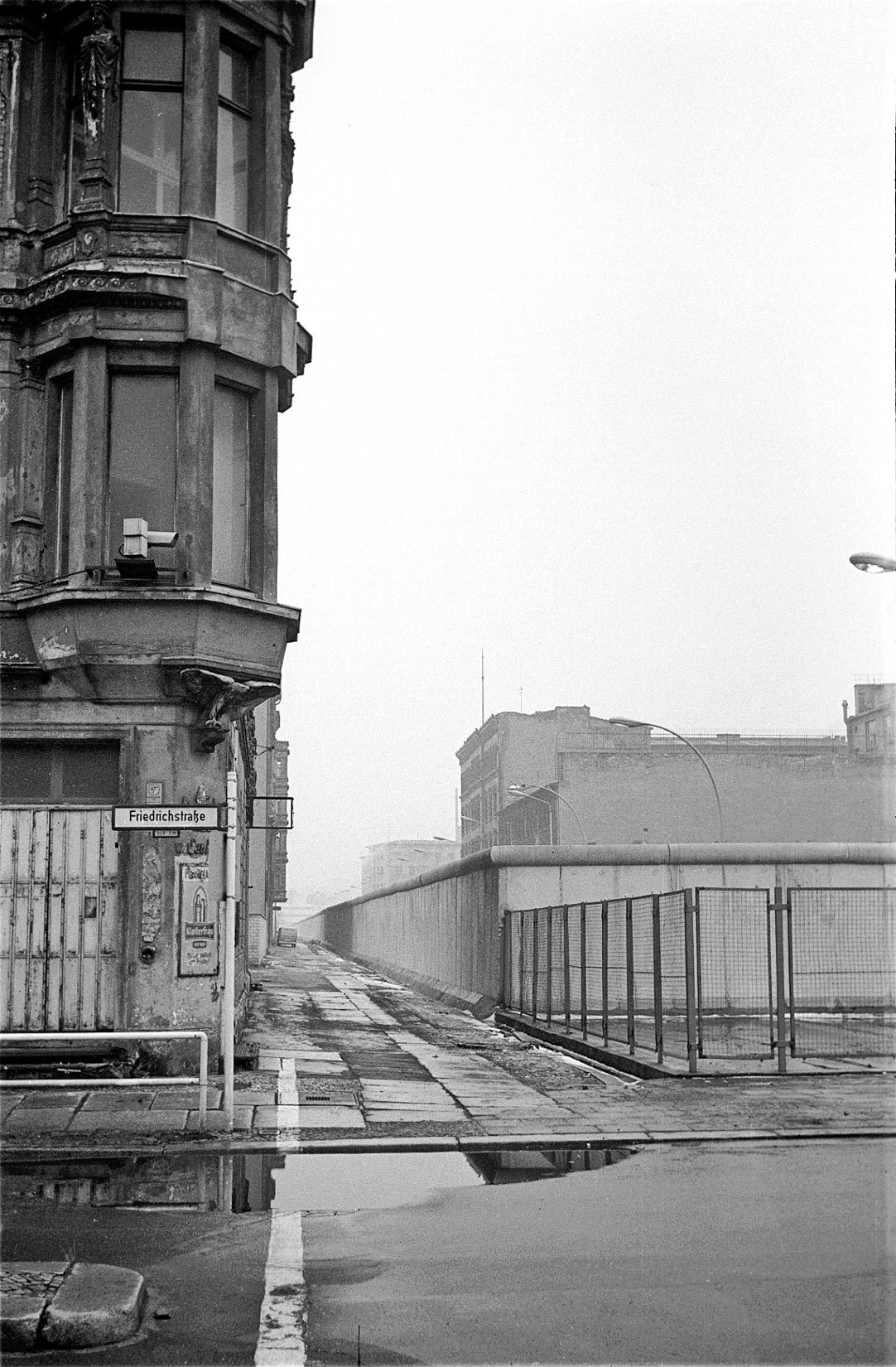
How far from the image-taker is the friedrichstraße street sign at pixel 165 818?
12391 millimetres

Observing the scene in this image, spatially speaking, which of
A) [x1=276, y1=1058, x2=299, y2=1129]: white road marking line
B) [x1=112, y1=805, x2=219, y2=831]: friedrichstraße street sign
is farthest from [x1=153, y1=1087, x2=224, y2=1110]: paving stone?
[x1=112, y1=805, x2=219, y2=831]: friedrichstraße street sign

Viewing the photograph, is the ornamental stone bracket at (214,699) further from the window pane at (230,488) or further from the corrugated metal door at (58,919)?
the window pane at (230,488)

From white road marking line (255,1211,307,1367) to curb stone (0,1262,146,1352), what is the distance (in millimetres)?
568

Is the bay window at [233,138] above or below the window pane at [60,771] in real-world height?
above

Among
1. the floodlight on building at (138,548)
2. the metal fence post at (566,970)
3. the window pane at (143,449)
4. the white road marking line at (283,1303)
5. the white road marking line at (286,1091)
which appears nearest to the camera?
the white road marking line at (283,1303)

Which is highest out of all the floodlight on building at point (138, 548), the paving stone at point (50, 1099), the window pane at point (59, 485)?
the window pane at point (59, 485)

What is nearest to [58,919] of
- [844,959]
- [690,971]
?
[690,971]

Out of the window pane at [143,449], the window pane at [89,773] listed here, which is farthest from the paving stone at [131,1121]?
the window pane at [143,449]

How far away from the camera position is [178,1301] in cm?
654

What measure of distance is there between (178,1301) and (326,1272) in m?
0.81

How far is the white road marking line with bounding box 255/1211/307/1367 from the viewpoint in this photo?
577 centimetres

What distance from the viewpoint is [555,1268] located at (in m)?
7.01

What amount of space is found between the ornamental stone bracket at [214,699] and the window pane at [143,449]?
1.90 metres

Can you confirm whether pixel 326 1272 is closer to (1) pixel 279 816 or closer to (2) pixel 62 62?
(2) pixel 62 62
